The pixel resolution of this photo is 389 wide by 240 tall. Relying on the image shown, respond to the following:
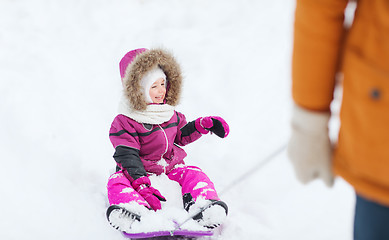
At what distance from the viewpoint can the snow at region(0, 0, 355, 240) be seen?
243cm

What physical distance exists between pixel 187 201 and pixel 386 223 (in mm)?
1534

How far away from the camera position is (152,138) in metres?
2.60

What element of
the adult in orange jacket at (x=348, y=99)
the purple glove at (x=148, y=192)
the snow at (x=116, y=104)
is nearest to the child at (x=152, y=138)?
the purple glove at (x=148, y=192)

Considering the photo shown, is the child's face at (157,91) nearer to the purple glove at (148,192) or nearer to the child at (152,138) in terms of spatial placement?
the child at (152,138)

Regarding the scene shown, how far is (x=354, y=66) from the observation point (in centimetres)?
93

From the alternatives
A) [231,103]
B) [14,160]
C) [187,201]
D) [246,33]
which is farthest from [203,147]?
[246,33]

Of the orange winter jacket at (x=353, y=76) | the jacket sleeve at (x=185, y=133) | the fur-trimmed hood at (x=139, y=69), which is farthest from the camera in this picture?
the jacket sleeve at (x=185, y=133)

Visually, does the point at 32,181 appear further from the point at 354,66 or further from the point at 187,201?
the point at 354,66

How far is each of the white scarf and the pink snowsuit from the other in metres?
0.04

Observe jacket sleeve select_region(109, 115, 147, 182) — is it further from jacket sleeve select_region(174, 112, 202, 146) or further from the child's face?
jacket sleeve select_region(174, 112, 202, 146)

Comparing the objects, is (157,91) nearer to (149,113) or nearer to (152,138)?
(149,113)

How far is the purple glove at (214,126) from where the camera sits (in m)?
2.59

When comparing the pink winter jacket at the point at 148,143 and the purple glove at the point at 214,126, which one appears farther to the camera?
the purple glove at the point at 214,126

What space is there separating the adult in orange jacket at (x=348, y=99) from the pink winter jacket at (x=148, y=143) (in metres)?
1.46
